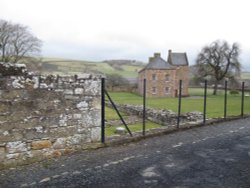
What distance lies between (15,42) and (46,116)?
39656 mm

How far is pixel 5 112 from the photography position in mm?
6336

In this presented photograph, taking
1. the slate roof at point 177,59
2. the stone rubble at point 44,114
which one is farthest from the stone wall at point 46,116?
the slate roof at point 177,59

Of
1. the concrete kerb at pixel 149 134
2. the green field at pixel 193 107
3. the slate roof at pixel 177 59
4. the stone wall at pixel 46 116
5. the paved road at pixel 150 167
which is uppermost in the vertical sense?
the slate roof at pixel 177 59

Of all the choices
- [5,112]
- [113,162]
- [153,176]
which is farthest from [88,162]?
[5,112]

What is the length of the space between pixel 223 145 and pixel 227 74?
52.5m

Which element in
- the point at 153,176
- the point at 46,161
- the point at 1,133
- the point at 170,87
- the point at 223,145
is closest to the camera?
the point at 153,176

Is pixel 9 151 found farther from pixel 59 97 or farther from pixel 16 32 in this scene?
pixel 16 32

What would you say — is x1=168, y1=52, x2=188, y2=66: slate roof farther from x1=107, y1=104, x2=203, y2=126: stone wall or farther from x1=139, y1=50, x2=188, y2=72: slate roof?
x1=107, y1=104, x2=203, y2=126: stone wall

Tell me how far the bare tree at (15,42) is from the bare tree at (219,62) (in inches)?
1289

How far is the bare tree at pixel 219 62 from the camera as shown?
57625 mm

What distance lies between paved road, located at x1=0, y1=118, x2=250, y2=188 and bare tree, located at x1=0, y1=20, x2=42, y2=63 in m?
34.9

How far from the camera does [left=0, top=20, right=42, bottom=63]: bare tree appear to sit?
133 feet

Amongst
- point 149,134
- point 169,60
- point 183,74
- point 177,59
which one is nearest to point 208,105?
point 149,134

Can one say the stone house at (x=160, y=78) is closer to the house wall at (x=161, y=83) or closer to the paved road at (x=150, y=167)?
the house wall at (x=161, y=83)
